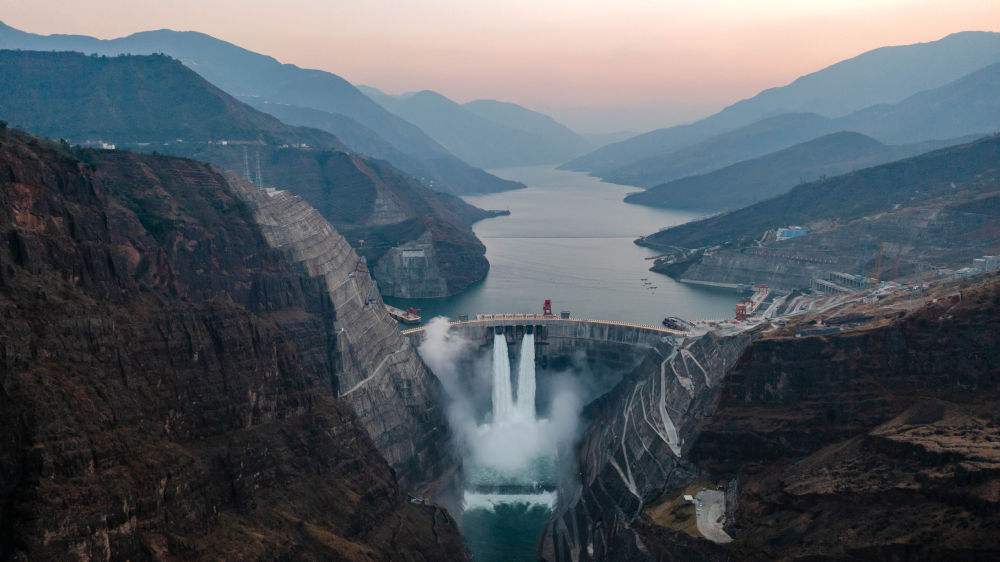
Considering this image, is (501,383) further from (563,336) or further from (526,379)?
(563,336)

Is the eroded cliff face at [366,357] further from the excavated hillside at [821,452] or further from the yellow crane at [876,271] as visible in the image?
the yellow crane at [876,271]

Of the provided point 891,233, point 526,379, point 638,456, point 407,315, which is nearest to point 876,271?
point 891,233

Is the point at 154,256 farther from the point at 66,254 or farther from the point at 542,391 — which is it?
the point at 542,391

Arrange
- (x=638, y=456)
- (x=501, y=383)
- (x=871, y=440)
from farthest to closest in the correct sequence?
(x=501, y=383) < (x=638, y=456) < (x=871, y=440)

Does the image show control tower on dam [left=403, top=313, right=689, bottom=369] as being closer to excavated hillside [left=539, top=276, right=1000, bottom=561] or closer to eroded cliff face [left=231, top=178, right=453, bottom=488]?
eroded cliff face [left=231, top=178, right=453, bottom=488]

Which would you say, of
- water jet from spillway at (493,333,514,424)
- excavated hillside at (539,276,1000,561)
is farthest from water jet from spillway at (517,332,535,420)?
excavated hillside at (539,276,1000,561)

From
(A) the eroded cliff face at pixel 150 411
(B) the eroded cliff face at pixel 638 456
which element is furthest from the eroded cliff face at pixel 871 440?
(A) the eroded cliff face at pixel 150 411

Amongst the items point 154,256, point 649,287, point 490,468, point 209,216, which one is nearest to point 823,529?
point 490,468
